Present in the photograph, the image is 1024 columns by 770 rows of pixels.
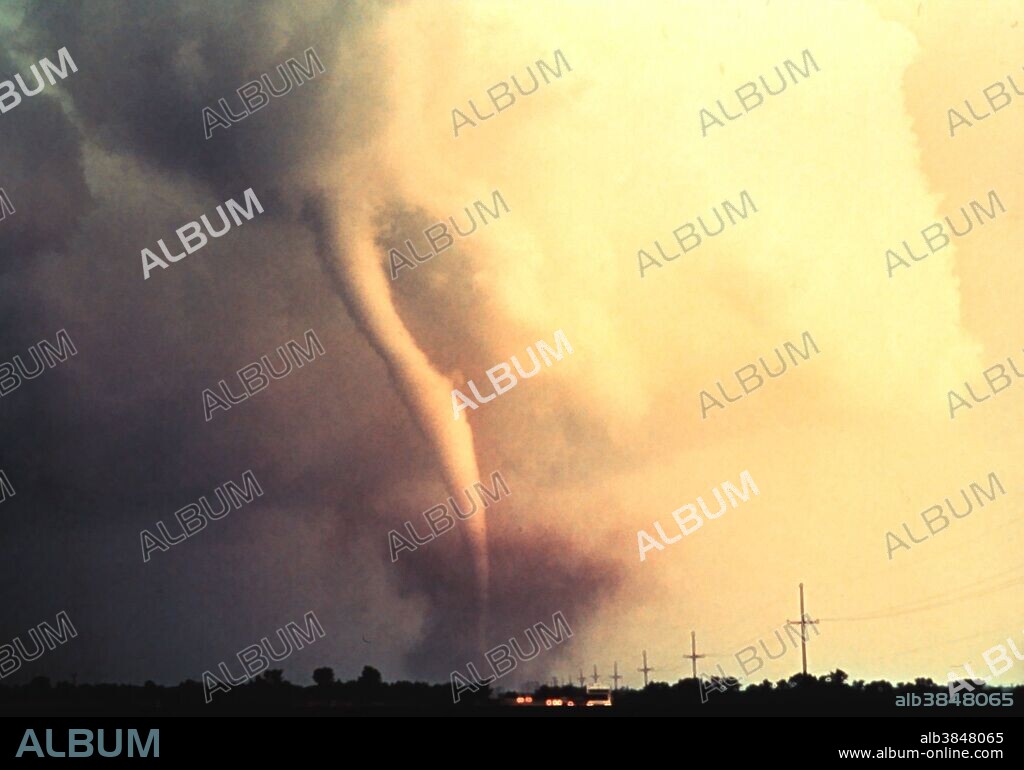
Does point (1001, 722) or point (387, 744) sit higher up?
point (387, 744)

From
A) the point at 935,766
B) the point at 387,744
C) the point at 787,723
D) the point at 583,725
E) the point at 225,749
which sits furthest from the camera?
the point at 583,725

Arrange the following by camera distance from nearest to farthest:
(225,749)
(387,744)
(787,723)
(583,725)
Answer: (225,749) < (387,744) < (787,723) < (583,725)

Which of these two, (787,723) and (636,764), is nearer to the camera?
(636,764)

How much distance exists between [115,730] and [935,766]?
24047mm

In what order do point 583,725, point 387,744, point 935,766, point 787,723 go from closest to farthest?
1. point 935,766
2. point 387,744
3. point 787,723
4. point 583,725

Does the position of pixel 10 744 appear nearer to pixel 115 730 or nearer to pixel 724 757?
pixel 115 730

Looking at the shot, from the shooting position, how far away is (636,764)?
152 feet

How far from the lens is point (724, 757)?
46.8m

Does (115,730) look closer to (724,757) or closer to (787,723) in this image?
(724,757)

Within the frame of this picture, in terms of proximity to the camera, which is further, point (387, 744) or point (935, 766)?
point (387, 744)

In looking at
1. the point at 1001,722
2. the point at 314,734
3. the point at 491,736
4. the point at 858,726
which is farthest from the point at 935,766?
the point at 314,734

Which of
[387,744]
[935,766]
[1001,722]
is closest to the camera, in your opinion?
A: [935,766]


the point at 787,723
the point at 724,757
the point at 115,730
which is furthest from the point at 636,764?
the point at 115,730

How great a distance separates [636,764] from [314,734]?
11.1 meters
